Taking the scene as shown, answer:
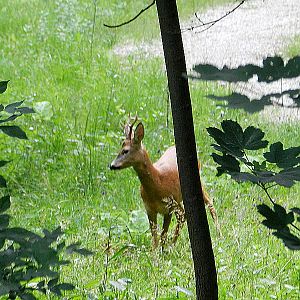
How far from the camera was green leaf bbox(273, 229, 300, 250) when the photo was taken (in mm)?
1228

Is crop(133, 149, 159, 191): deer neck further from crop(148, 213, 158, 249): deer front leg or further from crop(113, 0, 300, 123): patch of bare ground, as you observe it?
crop(113, 0, 300, 123): patch of bare ground

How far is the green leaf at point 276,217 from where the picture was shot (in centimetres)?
126

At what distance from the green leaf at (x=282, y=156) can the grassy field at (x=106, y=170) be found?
1.88m

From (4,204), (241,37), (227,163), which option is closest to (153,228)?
(4,204)

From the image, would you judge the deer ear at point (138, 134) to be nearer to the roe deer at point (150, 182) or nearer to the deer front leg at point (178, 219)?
the roe deer at point (150, 182)

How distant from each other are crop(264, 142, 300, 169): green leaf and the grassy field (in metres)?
1.88

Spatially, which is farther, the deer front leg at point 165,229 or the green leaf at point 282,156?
the deer front leg at point 165,229

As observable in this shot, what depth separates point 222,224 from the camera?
4.86m

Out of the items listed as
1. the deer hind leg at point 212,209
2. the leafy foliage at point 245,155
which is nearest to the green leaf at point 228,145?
the leafy foliage at point 245,155

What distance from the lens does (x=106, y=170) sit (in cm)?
580

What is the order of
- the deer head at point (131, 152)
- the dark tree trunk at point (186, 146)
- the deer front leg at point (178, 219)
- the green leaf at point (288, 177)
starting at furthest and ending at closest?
the deer head at point (131, 152) → the deer front leg at point (178, 219) → the dark tree trunk at point (186, 146) → the green leaf at point (288, 177)

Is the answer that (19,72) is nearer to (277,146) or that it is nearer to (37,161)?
(37,161)

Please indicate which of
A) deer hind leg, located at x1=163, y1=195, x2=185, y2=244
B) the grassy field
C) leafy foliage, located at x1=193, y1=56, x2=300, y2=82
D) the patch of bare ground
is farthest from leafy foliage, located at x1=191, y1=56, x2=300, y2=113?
the patch of bare ground

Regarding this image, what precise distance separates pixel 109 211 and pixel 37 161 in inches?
37.3
